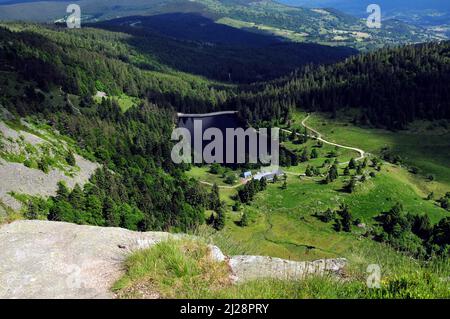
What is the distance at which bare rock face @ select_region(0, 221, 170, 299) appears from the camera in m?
14.9

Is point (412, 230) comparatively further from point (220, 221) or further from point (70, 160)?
point (70, 160)

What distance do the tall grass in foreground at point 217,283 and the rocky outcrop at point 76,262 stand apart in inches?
26.3

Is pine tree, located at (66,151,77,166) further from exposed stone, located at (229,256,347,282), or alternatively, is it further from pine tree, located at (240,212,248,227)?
exposed stone, located at (229,256,347,282)

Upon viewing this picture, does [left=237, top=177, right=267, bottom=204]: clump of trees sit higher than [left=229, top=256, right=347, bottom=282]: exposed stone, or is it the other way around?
[left=229, top=256, right=347, bottom=282]: exposed stone

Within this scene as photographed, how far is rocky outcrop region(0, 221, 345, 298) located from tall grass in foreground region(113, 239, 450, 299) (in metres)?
0.67

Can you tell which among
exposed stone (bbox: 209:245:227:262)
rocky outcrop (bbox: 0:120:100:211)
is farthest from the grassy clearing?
exposed stone (bbox: 209:245:227:262)

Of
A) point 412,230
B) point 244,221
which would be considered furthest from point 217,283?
point 412,230

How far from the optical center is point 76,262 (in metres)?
16.7

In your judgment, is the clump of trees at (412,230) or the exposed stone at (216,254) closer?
the exposed stone at (216,254)

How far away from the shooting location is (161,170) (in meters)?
195

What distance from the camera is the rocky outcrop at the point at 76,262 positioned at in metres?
14.9

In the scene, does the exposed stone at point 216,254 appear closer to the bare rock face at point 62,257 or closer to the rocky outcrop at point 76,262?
the rocky outcrop at point 76,262

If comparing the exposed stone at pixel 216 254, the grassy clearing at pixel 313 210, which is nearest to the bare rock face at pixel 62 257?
the exposed stone at pixel 216 254

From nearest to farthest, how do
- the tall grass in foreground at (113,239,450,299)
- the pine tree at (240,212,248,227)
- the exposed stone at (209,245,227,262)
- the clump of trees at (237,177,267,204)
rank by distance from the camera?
the tall grass in foreground at (113,239,450,299) < the exposed stone at (209,245,227,262) < the pine tree at (240,212,248,227) < the clump of trees at (237,177,267,204)
